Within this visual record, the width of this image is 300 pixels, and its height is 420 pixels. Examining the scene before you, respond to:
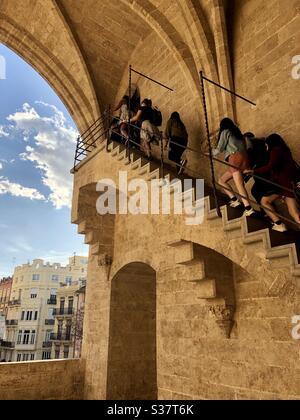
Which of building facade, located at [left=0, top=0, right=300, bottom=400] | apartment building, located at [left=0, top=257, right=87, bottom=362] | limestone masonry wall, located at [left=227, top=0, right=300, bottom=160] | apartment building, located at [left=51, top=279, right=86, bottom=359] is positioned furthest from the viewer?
apartment building, located at [left=0, top=257, right=87, bottom=362]

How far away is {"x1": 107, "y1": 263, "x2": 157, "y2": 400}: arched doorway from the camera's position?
797cm

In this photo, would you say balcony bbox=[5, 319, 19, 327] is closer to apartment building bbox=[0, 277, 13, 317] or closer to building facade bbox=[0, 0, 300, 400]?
apartment building bbox=[0, 277, 13, 317]

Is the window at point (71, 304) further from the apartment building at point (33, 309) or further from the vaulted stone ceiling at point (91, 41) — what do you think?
the vaulted stone ceiling at point (91, 41)

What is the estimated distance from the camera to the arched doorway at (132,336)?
797 cm

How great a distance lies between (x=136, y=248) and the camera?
8039mm

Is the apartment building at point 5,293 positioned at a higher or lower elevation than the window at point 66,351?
higher

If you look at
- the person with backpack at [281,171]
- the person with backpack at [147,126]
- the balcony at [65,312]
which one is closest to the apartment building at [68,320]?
the balcony at [65,312]

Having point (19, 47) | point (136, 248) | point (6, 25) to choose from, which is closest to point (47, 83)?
point (19, 47)

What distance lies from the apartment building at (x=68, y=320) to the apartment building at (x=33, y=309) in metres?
2.34

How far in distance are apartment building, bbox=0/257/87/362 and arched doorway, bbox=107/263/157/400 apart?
25.4 m

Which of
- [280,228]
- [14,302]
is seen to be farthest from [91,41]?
[14,302]

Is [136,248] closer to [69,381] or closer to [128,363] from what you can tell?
[128,363]

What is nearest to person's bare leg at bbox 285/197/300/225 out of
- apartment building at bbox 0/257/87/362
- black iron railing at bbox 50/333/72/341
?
black iron railing at bbox 50/333/72/341

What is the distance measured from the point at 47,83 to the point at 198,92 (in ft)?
20.5
